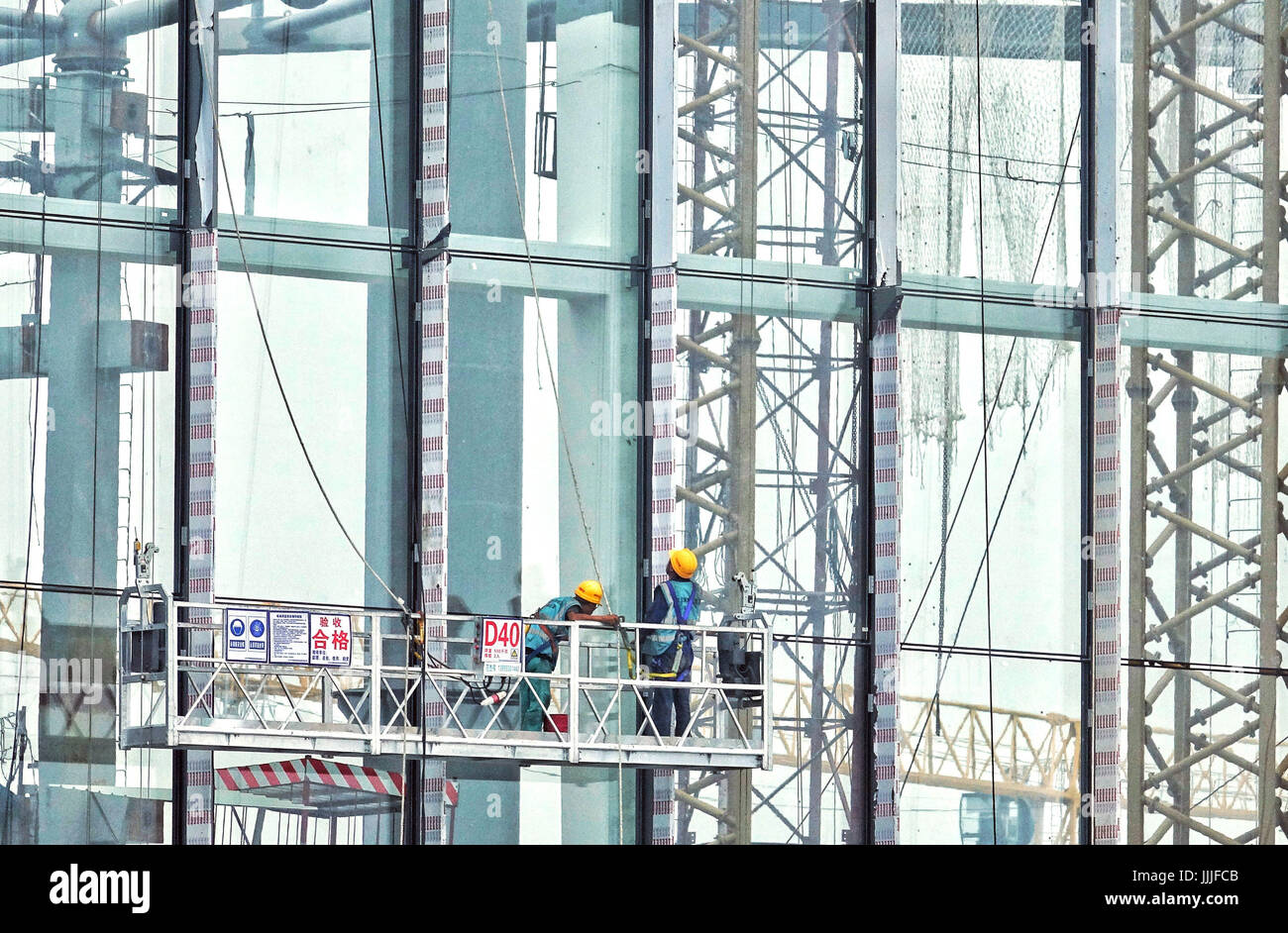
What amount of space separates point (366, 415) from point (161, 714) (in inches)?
118

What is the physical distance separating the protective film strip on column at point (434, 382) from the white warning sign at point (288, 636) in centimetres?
177

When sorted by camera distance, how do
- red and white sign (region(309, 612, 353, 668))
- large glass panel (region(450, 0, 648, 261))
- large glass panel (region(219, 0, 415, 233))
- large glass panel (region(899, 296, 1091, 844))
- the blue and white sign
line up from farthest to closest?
large glass panel (region(899, 296, 1091, 844)) → large glass panel (region(450, 0, 648, 261)) → large glass panel (region(219, 0, 415, 233)) → red and white sign (region(309, 612, 353, 668)) → the blue and white sign

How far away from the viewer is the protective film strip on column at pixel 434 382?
19500 mm

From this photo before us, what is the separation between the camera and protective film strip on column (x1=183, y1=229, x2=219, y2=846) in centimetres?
1884

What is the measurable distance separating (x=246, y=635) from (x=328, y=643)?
710 millimetres

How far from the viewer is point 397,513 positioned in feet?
64.3

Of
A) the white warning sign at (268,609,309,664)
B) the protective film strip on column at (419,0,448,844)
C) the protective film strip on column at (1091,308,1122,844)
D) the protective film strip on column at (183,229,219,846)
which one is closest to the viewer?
the white warning sign at (268,609,309,664)

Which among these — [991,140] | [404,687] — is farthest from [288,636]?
[991,140]

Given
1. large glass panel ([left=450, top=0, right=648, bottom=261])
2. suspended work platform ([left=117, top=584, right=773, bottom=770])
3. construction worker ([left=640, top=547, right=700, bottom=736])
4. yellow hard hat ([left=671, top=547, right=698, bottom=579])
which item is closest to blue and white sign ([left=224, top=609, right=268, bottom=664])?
suspended work platform ([left=117, top=584, right=773, bottom=770])

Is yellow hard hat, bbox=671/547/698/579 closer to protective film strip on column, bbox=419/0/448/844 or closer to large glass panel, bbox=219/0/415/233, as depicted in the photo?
protective film strip on column, bbox=419/0/448/844

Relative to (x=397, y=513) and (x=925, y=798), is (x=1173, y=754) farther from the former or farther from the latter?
(x=397, y=513)

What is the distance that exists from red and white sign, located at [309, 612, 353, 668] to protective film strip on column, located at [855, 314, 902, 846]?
5019mm
